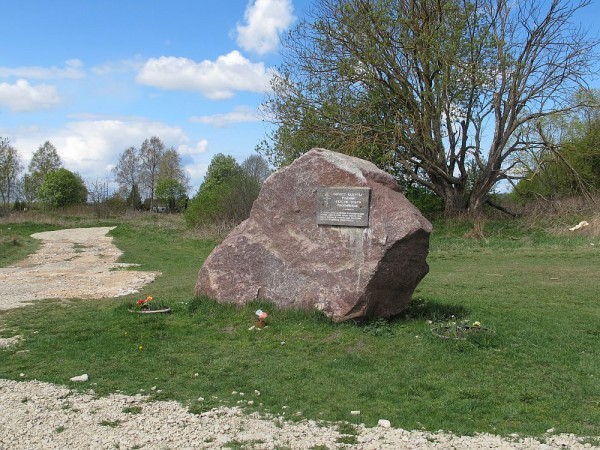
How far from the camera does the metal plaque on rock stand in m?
8.47

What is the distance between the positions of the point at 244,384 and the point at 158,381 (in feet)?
3.10

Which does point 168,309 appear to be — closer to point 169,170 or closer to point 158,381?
point 158,381

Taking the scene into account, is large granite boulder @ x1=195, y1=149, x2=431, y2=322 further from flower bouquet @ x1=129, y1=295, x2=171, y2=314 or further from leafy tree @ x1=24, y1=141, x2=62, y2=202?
leafy tree @ x1=24, y1=141, x2=62, y2=202

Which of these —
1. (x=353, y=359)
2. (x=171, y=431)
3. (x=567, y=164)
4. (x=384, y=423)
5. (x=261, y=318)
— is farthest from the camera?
(x=567, y=164)

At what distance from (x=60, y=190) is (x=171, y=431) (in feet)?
162

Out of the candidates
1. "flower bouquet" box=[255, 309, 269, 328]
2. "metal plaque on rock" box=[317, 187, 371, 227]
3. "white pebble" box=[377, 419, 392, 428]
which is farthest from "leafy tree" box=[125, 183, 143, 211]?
"white pebble" box=[377, 419, 392, 428]

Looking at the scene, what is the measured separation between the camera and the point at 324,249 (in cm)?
871

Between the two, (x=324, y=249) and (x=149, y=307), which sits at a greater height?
(x=324, y=249)

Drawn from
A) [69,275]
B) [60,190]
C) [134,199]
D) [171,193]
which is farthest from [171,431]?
[171,193]

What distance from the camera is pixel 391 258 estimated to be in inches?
327

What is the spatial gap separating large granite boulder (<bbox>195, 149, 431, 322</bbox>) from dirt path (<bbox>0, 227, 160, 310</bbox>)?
16.0ft

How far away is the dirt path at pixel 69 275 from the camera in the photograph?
1316 cm

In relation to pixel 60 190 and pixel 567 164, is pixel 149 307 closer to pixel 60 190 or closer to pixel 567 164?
pixel 567 164

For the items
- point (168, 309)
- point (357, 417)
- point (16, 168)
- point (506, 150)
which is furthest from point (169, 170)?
point (357, 417)
